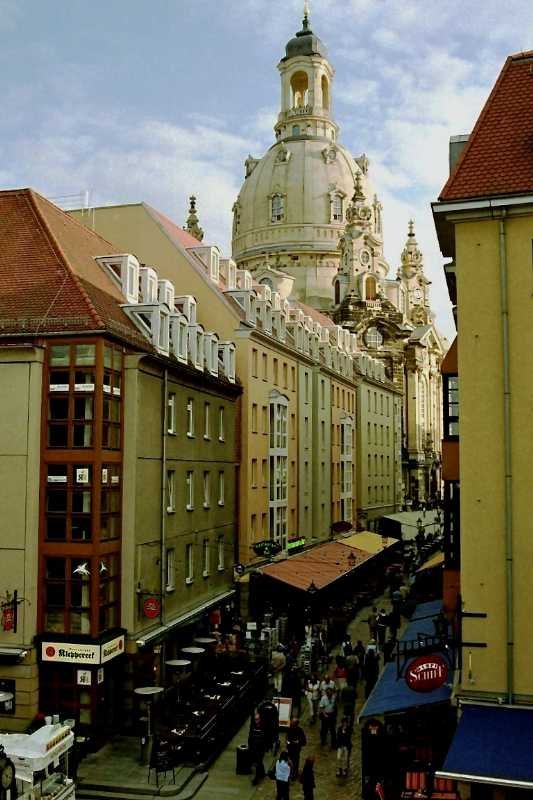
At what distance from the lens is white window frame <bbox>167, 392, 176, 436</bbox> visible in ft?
98.3

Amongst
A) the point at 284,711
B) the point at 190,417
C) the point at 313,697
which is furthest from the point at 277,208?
the point at 284,711

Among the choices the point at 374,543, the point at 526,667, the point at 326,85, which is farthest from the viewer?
the point at 326,85

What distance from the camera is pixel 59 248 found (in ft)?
92.3

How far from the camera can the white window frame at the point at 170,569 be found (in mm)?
29438

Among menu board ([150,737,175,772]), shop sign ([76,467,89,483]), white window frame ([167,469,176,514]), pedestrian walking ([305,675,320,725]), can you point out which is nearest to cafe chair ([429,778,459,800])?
menu board ([150,737,175,772])

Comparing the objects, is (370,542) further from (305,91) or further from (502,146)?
(305,91)

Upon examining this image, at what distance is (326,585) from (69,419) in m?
15.0

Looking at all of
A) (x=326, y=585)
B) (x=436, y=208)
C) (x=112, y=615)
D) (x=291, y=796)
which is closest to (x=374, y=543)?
(x=326, y=585)

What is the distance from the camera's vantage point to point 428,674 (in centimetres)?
1764

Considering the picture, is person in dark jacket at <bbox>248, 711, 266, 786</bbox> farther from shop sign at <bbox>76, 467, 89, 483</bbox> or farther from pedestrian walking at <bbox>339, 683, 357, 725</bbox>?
shop sign at <bbox>76, 467, 89, 483</bbox>

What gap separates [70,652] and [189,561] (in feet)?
27.5

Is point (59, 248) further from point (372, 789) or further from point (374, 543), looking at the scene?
point (374, 543)

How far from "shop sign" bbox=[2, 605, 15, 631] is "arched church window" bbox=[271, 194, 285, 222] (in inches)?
3669

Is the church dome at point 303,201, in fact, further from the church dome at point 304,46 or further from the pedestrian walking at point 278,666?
the pedestrian walking at point 278,666
